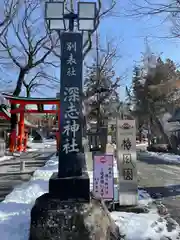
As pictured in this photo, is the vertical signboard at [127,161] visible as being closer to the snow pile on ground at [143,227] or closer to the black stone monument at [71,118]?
the snow pile on ground at [143,227]

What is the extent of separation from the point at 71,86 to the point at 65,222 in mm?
2426

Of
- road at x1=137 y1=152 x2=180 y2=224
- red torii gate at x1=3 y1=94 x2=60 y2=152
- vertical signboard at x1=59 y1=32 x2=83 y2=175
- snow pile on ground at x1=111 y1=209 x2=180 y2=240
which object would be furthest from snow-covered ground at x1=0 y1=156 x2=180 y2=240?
red torii gate at x1=3 y1=94 x2=60 y2=152

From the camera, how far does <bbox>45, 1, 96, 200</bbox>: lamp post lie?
539 cm

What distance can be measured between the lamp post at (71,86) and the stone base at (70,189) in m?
0.11

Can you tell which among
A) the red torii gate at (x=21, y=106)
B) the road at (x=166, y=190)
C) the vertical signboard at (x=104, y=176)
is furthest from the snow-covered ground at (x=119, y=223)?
the red torii gate at (x=21, y=106)

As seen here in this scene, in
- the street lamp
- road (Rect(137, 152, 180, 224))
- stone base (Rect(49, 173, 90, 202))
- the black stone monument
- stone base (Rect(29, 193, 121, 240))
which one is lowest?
road (Rect(137, 152, 180, 224))

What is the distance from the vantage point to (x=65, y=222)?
4.66m

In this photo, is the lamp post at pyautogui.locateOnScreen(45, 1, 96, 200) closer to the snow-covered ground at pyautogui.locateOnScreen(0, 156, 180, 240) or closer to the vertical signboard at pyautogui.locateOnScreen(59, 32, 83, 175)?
the vertical signboard at pyautogui.locateOnScreen(59, 32, 83, 175)

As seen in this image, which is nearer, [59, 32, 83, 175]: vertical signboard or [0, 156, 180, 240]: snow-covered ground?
[0, 156, 180, 240]: snow-covered ground

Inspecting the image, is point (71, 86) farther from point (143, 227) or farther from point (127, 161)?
point (143, 227)

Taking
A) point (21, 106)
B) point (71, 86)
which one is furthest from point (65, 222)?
point (21, 106)

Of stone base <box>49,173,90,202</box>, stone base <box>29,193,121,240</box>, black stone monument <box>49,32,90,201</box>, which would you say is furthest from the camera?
black stone monument <box>49,32,90,201</box>

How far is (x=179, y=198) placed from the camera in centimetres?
920

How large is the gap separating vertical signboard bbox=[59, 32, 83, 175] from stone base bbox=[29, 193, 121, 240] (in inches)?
32.1
